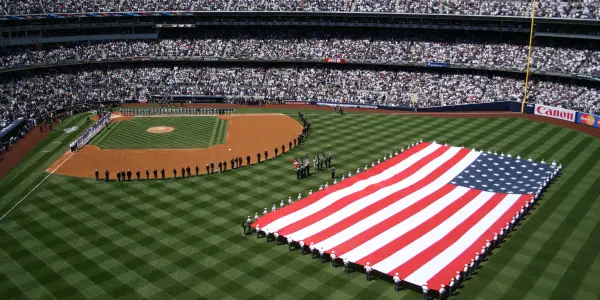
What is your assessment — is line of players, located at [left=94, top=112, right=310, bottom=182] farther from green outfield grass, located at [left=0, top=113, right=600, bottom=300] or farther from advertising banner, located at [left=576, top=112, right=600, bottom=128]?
advertising banner, located at [left=576, top=112, right=600, bottom=128]

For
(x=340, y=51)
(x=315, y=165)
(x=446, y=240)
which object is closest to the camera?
(x=446, y=240)

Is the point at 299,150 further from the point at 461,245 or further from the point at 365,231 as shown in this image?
the point at 461,245

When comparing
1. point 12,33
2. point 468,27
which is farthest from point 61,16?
point 468,27

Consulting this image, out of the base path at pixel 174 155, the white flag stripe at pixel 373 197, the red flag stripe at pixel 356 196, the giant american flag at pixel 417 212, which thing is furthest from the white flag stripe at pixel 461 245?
the base path at pixel 174 155

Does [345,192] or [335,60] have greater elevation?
[335,60]

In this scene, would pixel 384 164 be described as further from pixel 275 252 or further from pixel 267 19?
pixel 267 19

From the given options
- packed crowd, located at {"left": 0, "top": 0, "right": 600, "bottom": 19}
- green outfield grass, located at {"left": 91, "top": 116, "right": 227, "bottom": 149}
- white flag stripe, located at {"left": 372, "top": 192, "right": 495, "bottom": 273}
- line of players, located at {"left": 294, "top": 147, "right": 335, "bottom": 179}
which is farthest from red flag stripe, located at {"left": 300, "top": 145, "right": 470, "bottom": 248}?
packed crowd, located at {"left": 0, "top": 0, "right": 600, "bottom": 19}

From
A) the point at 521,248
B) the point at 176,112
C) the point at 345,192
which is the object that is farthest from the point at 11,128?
the point at 521,248
